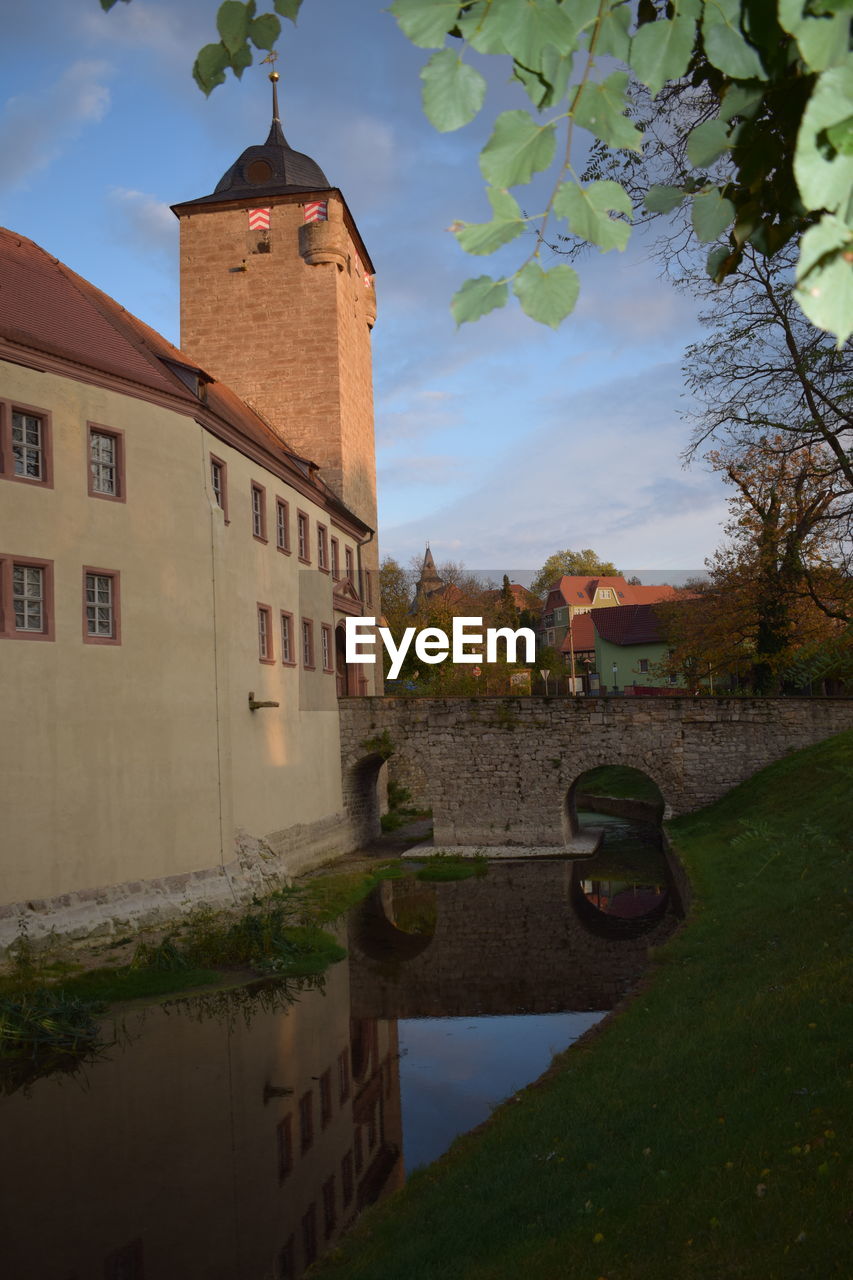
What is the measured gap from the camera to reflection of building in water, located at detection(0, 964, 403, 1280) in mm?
8023

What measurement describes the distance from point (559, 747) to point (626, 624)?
37.0 m

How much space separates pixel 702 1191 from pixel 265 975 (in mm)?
11549

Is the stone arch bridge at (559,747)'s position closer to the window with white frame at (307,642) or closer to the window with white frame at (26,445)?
the window with white frame at (307,642)

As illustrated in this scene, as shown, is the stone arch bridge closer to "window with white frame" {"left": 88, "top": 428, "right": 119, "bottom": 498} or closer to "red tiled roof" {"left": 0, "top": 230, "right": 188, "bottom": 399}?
"red tiled roof" {"left": 0, "top": 230, "right": 188, "bottom": 399}

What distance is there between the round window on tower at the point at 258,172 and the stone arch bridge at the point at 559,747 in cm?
1926

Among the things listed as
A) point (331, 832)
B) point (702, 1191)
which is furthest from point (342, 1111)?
point (331, 832)

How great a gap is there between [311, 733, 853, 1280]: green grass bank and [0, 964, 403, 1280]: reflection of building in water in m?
1.03

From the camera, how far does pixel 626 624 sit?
2549 inches

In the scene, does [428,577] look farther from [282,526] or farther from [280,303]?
[282,526]

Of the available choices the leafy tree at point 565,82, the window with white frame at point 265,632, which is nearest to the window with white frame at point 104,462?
the window with white frame at point 265,632

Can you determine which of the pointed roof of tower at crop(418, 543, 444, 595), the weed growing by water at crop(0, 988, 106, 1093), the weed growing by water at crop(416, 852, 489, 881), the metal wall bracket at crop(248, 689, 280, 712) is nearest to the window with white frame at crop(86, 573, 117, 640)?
the metal wall bracket at crop(248, 689, 280, 712)

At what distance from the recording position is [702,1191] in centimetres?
558

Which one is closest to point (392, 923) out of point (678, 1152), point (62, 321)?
point (62, 321)

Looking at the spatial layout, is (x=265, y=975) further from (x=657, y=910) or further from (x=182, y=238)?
(x=182, y=238)
